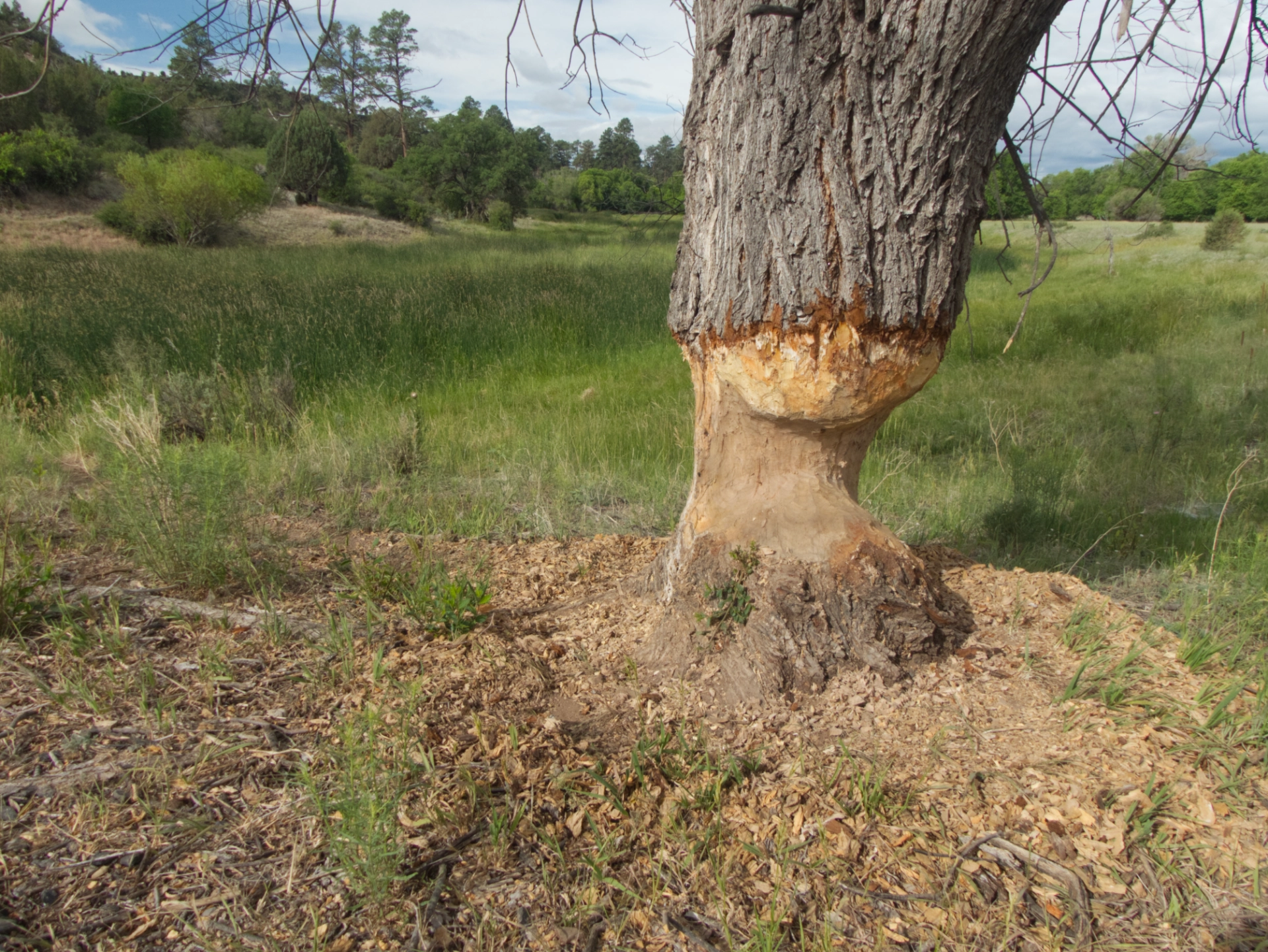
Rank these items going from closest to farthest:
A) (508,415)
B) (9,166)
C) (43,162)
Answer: (508,415), (9,166), (43,162)

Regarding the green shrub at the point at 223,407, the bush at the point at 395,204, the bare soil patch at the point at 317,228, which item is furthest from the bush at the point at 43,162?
the green shrub at the point at 223,407

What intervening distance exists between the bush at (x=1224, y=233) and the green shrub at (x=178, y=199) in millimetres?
29548

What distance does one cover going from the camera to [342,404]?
6.39 metres

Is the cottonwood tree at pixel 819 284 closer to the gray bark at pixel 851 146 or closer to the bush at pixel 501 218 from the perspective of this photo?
the gray bark at pixel 851 146

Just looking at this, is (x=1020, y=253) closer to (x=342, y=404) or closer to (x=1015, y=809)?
(x=342, y=404)

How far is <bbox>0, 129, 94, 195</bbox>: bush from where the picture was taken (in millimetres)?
23328

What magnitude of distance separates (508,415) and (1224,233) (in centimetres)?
2238

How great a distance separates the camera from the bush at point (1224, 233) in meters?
19.4

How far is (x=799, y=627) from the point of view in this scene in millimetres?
2102

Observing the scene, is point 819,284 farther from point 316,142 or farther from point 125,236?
point 125,236

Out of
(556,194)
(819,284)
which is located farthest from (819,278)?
(556,194)

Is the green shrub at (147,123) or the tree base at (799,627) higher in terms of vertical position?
the green shrub at (147,123)

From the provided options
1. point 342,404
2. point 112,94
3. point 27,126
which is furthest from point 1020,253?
point 27,126

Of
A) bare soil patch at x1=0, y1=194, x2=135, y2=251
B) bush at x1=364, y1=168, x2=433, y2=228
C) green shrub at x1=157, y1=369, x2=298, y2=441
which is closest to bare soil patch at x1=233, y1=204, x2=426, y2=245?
bush at x1=364, y1=168, x2=433, y2=228
